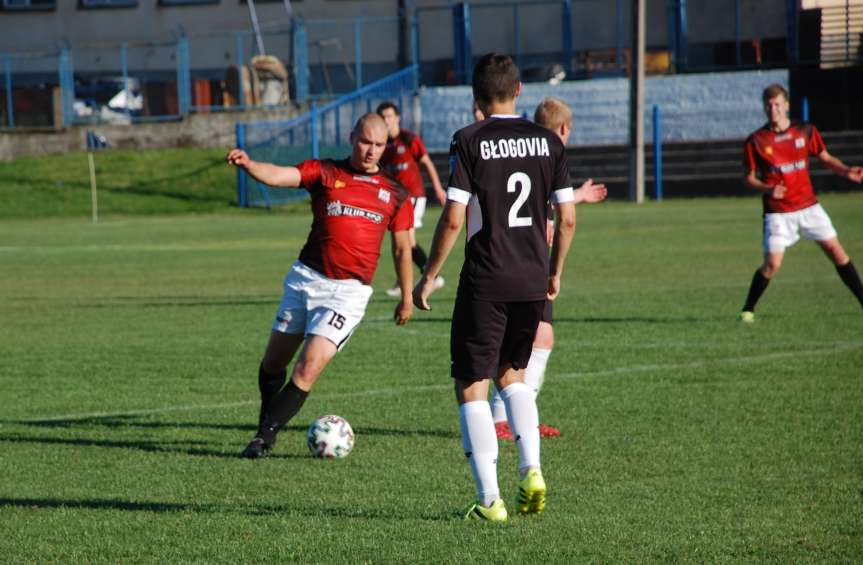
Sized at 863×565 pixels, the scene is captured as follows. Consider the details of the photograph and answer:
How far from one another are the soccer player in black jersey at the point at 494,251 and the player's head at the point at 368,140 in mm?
1751

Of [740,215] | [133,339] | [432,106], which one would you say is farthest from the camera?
[432,106]

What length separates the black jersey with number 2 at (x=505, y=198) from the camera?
6285 mm

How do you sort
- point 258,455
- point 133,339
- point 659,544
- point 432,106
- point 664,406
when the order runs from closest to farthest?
1. point 659,544
2. point 258,455
3. point 664,406
4. point 133,339
5. point 432,106

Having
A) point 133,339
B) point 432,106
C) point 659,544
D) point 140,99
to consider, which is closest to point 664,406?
point 659,544

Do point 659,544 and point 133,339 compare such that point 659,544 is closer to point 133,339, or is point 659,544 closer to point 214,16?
point 133,339

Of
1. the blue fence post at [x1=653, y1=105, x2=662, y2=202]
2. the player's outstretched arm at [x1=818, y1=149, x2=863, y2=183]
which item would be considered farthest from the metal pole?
the player's outstretched arm at [x1=818, y1=149, x2=863, y2=183]

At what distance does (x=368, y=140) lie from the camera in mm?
8164

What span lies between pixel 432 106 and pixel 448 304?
81.6 ft

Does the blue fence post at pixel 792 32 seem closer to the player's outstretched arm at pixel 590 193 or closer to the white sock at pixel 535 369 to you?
the white sock at pixel 535 369

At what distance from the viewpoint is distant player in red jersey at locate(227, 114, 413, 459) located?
8180 mm

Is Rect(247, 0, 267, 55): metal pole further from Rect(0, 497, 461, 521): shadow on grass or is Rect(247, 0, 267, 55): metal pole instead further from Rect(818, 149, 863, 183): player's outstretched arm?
Rect(0, 497, 461, 521): shadow on grass

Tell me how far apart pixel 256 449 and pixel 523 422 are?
7.14 feet

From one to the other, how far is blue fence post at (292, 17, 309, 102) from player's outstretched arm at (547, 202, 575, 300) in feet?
117

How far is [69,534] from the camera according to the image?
20.8ft
